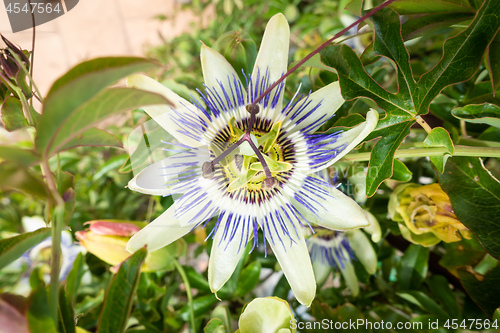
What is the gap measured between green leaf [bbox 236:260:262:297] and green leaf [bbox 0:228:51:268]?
1.75ft

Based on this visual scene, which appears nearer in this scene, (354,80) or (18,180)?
(18,180)

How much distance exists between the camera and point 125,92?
1.22 ft

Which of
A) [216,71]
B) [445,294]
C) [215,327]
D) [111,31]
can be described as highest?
[111,31]

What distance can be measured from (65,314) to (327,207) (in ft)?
1.71

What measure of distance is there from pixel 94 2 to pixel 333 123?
101 inches

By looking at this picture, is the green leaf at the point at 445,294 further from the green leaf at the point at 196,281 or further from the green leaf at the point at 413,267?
the green leaf at the point at 196,281

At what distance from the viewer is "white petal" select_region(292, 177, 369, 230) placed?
67 centimetres

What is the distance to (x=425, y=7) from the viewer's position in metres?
0.66

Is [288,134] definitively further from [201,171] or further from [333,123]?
[201,171]

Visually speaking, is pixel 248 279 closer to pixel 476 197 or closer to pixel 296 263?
pixel 296 263

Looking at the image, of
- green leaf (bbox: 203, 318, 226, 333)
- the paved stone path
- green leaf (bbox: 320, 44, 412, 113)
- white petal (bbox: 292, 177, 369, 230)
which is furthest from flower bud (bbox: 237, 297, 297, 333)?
the paved stone path

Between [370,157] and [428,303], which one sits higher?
[370,157]

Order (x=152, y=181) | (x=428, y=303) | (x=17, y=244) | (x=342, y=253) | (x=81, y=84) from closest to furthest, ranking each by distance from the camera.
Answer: (x=81, y=84), (x=17, y=244), (x=152, y=181), (x=428, y=303), (x=342, y=253)

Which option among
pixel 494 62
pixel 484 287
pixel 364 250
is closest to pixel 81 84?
pixel 494 62
